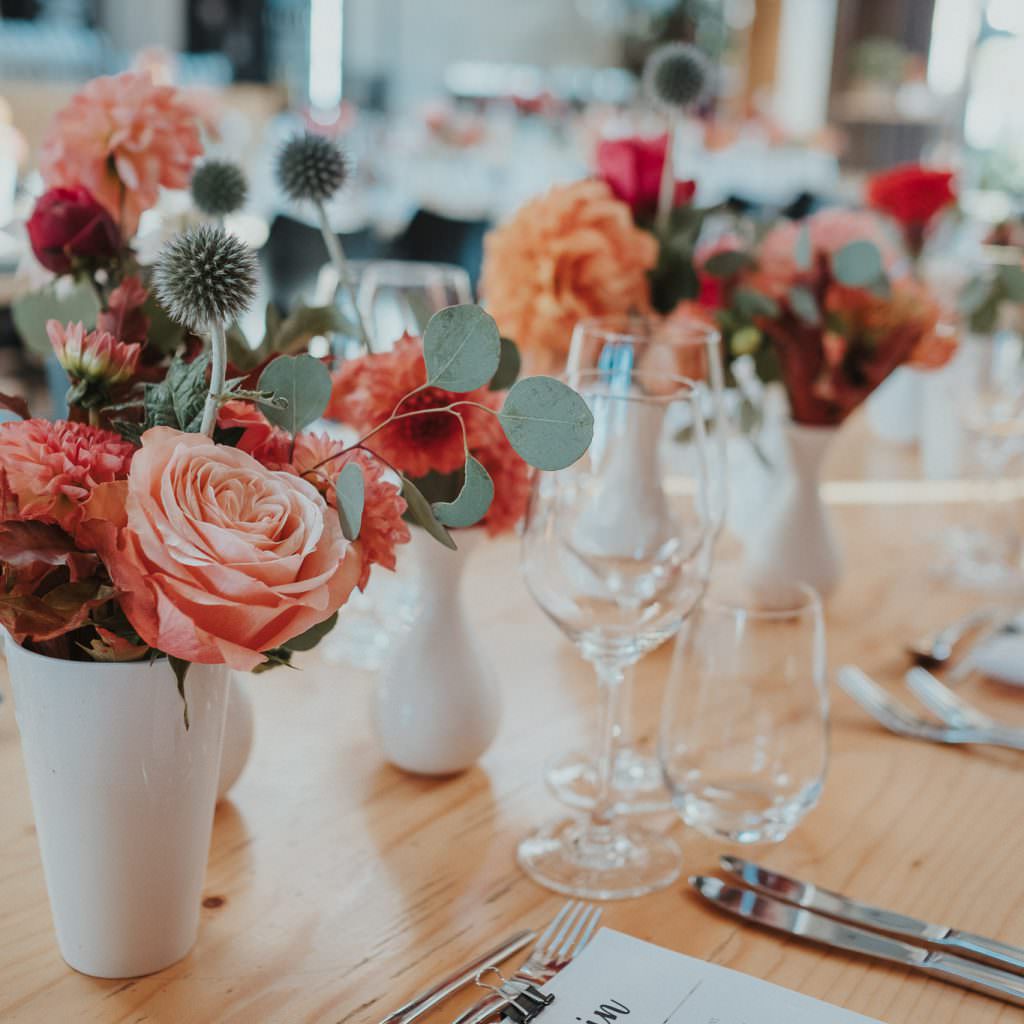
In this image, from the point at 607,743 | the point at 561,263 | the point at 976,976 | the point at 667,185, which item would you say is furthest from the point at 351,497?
the point at 667,185

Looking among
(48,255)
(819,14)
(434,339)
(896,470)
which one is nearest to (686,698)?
(434,339)

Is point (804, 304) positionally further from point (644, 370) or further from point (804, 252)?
point (644, 370)

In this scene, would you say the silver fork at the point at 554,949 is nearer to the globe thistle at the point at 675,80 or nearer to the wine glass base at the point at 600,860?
the wine glass base at the point at 600,860

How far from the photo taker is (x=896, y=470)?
1.63 m

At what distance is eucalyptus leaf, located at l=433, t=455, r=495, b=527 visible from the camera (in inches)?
20.8

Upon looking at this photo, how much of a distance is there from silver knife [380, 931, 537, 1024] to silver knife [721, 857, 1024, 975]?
A: 0.42ft

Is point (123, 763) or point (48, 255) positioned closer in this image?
point (123, 763)

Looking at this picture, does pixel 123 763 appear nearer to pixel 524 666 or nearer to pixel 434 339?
pixel 434 339

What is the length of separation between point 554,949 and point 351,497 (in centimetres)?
26

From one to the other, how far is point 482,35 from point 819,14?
2399mm

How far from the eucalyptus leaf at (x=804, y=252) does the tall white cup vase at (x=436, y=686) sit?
1.41ft

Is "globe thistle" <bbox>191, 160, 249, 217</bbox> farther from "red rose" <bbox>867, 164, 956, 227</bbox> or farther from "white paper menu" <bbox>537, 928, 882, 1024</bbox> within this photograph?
"red rose" <bbox>867, 164, 956, 227</bbox>

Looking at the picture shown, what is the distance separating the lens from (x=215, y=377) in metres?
0.50

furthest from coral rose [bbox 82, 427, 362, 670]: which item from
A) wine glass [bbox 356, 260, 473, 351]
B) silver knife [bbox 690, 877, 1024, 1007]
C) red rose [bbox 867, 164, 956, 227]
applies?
red rose [bbox 867, 164, 956, 227]
